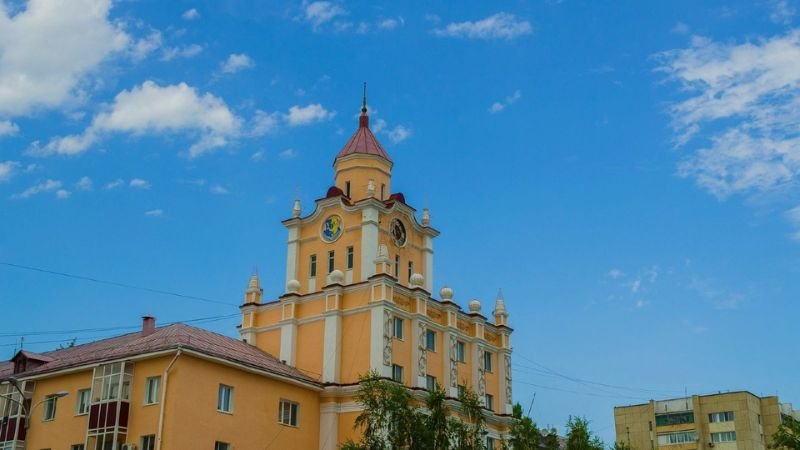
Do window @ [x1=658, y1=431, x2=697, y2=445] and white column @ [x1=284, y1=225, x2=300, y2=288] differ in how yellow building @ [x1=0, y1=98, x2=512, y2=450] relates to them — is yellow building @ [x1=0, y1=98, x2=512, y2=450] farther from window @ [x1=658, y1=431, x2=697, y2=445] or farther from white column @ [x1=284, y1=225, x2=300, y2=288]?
window @ [x1=658, y1=431, x2=697, y2=445]

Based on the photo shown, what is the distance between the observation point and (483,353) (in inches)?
2685

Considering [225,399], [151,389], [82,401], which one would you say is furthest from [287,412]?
[82,401]

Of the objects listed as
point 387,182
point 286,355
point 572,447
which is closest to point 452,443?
point 572,447

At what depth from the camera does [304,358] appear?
2454 inches

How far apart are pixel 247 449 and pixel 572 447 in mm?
17596

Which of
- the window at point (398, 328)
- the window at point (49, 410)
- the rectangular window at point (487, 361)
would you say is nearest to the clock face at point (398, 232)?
the window at point (398, 328)

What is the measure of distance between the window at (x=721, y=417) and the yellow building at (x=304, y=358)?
138 feet

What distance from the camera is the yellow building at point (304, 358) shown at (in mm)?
50844

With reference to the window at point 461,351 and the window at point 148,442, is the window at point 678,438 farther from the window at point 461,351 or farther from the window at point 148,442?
the window at point 148,442

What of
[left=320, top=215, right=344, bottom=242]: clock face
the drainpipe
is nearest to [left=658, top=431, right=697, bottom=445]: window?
[left=320, top=215, right=344, bottom=242]: clock face

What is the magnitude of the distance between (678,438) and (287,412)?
197ft

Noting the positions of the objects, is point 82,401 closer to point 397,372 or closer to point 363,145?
point 397,372

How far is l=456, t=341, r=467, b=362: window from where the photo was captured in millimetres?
66188

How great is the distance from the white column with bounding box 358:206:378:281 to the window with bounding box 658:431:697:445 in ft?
175
